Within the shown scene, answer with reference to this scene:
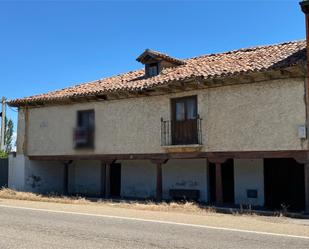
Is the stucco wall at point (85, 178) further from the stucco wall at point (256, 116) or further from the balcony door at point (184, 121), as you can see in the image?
the stucco wall at point (256, 116)

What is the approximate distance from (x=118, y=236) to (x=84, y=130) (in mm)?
13147

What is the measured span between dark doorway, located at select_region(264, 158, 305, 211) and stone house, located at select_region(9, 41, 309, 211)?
39 mm

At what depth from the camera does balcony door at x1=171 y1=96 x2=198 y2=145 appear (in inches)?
714

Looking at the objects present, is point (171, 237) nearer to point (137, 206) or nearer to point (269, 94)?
point (137, 206)

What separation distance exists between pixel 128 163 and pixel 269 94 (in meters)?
8.59

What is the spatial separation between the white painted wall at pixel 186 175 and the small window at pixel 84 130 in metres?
3.72

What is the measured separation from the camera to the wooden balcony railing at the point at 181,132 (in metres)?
18.0

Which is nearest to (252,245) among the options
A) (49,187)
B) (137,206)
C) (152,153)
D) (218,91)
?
(137,206)

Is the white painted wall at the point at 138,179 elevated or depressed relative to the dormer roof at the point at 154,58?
depressed

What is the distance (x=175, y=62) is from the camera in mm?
21594

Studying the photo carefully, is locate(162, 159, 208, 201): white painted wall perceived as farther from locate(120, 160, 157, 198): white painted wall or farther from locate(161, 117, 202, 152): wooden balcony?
locate(161, 117, 202, 152): wooden balcony

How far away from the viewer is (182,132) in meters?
18.5

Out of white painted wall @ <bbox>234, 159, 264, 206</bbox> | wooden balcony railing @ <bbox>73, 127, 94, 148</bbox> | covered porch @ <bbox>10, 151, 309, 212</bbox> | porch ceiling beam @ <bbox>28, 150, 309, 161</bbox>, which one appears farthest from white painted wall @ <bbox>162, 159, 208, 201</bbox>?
wooden balcony railing @ <bbox>73, 127, 94, 148</bbox>

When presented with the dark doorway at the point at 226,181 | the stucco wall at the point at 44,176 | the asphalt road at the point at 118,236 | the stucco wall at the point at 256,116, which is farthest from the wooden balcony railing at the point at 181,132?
the stucco wall at the point at 44,176
